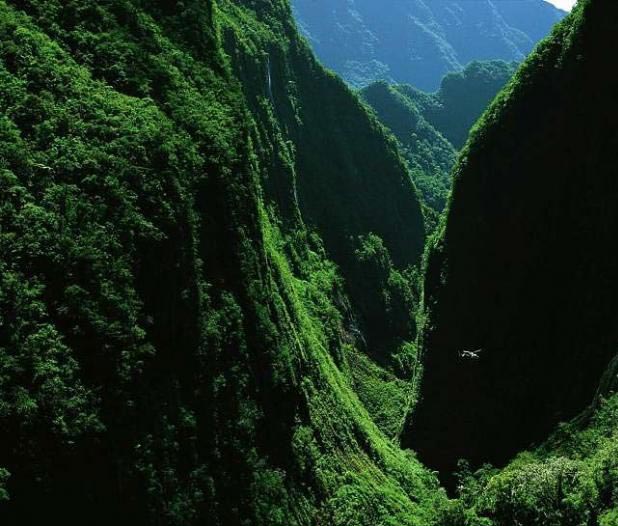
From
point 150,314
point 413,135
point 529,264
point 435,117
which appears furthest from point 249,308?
point 435,117

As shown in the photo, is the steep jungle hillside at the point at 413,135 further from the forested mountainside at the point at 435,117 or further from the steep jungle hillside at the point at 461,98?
the steep jungle hillside at the point at 461,98

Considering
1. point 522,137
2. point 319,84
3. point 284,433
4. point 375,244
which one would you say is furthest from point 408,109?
point 284,433

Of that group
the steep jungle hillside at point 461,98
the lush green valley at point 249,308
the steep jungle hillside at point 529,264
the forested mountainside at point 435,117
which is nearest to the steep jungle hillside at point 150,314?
the lush green valley at point 249,308

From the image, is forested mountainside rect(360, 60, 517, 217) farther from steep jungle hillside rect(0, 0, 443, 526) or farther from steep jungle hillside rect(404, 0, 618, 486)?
steep jungle hillside rect(0, 0, 443, 526)

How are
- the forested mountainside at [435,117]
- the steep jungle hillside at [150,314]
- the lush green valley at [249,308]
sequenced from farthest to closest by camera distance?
the forested mountainside at [435,117] → the lush green valley at [249,308] → the steep jungle hillside at [150,314]

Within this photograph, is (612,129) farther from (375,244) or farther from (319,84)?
(319,84)
